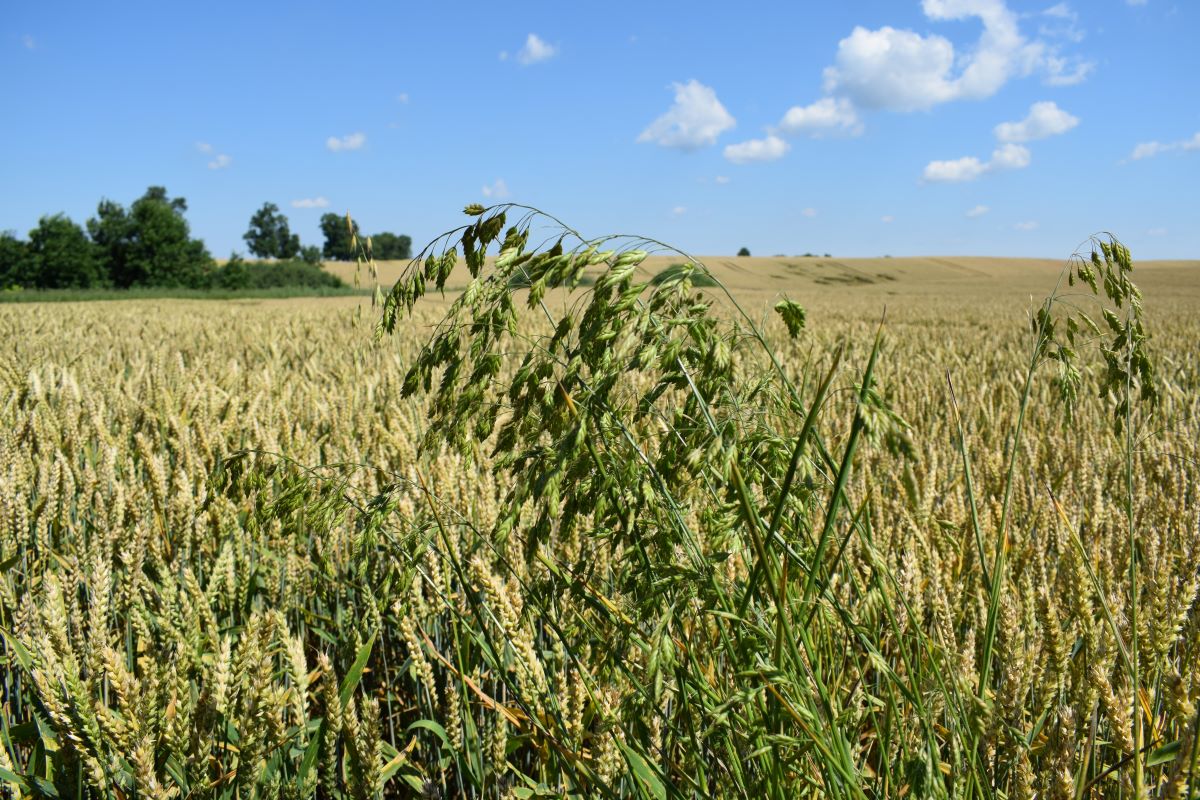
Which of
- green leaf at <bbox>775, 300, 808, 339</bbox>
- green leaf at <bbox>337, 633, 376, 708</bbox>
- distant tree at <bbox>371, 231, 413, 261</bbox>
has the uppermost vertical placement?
distant tree at <bbox>371, 231, 413, 261</bbox>

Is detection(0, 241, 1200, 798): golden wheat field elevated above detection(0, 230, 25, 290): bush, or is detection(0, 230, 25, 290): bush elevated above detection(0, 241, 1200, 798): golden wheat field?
detection(0, 230, 25, 290): bush

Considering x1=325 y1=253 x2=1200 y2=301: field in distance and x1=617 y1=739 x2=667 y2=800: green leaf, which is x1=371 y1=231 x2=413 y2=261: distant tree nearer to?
x1=325 y1=253 x2=1200 y2=301: field in distance

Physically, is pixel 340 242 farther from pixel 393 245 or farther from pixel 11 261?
pixel 11 261

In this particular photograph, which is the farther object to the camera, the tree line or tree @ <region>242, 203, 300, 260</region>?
tree @ <region>242, 203, 300, 260</region>

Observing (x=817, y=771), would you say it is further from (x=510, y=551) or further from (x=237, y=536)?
(x=237, y=536)

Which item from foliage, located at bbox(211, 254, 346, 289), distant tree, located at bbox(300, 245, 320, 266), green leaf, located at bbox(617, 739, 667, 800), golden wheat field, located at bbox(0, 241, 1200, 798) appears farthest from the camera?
distant tree, located at bbox(300, 245, 320, 266)

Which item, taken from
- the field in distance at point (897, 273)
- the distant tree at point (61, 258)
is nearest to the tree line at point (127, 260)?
the distant tree at point (61, 258)

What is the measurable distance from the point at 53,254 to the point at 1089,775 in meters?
70.0

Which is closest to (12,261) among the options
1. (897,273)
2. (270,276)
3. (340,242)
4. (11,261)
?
(11,261)

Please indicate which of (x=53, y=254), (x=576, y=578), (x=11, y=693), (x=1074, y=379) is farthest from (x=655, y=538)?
(x=53, y=254)

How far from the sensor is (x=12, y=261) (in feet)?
196

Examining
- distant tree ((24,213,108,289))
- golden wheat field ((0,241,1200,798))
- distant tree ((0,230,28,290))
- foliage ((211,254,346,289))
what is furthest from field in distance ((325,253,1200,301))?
golden wheat field ((0,241,1200,798))

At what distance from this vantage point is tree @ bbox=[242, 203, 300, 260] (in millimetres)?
89000

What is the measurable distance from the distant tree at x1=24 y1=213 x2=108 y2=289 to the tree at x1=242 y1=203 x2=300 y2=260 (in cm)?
2981
